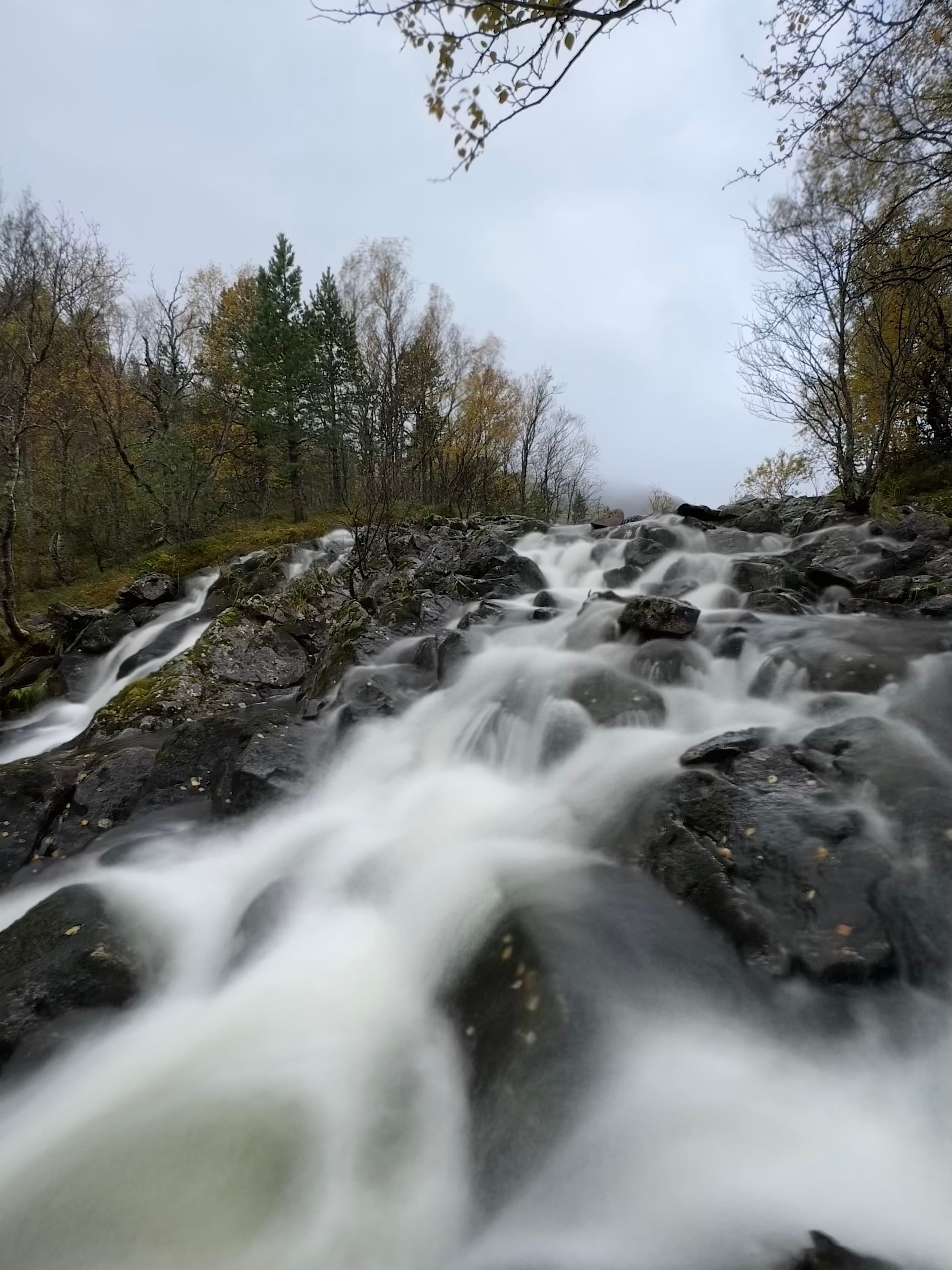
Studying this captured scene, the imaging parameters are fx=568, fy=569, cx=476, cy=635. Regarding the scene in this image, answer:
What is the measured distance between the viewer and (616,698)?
18.4 feet

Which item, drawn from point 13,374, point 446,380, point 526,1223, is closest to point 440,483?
point 446,380

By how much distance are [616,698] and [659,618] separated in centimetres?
153

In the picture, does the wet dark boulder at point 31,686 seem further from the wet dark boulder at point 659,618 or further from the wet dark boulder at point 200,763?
the wet dark boulder at point 659,618

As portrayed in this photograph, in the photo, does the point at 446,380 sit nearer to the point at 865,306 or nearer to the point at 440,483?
the point at 440,483

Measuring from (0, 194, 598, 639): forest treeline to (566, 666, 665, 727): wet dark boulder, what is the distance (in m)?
7.13

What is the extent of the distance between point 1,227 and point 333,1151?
17459mm

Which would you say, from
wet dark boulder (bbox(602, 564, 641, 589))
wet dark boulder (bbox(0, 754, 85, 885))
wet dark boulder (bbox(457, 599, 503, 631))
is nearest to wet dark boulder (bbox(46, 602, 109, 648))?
wet dark boulder (bbox(0, 754, 85, 885))

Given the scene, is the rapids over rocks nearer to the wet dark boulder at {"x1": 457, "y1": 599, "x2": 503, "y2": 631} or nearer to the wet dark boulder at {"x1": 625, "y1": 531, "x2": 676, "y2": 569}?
the wet dark boulder at {"x1": 457, "y1": 599, "x2": 503, "y2": 631}

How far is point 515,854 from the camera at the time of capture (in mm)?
4145

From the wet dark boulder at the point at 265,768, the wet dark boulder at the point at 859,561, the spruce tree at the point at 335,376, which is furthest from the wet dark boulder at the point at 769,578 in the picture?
the spruce tree at the point at 335,376

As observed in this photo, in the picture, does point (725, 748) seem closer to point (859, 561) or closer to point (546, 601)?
point (546, 601)

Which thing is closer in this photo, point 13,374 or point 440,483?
point 13,374

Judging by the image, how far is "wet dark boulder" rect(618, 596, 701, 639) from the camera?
656cm

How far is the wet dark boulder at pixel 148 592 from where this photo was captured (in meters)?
12.6
